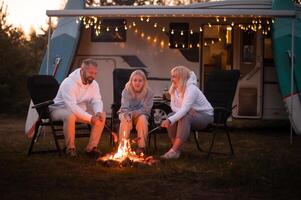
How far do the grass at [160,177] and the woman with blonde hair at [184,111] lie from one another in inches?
10.4

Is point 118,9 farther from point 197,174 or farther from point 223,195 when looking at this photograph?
point 223,195

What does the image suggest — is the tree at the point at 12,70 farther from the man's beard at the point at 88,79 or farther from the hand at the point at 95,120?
the hand at the point at 95,120

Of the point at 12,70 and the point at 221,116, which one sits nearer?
the point at 221,116

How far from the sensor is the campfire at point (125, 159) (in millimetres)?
5801

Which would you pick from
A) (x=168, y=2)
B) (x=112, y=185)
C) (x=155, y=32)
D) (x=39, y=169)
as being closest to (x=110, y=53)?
(x=155, y=32)

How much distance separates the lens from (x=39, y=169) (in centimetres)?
569

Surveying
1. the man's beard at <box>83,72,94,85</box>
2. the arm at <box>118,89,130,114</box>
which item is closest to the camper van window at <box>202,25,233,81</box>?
the arm at <box>118,89,130,114</box>

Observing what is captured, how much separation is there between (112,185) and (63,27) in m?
5.53

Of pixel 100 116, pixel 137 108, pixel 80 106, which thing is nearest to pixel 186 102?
pixel 137 108

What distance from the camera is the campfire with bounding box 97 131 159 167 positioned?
5.80 m

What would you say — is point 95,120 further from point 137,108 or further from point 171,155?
point 171,155

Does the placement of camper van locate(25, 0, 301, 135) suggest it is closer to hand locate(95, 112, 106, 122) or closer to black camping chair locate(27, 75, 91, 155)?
black camping chair locate(27, 75, 91, 155)

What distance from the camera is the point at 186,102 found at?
6.42m

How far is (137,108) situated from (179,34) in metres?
3.70
